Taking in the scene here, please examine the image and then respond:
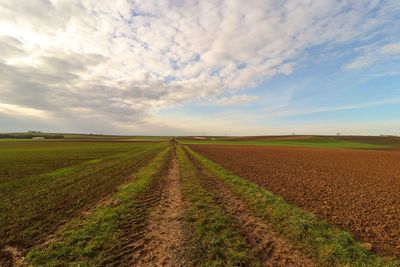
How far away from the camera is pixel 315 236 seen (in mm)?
6090

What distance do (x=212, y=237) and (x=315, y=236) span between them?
10.5ft

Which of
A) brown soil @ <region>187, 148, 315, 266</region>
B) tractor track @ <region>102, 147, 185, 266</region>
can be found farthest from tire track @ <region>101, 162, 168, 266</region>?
brown soil @ <region>187, 148, 315, 266</region>

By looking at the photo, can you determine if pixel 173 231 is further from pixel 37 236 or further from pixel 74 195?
pixel 74 195

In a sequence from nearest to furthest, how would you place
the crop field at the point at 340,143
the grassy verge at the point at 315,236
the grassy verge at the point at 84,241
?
the grassy verge at the point at 84,241, the grassy verge at the point at 315,236, the crop field at the point at 340,143

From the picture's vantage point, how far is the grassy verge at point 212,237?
482 centimetres

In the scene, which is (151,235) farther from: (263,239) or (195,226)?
(263,239)

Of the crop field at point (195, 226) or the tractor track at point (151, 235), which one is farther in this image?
the crop field at point (195, 226)

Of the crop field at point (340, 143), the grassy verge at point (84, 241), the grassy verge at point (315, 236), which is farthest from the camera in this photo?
the crop field at point (340, 143)

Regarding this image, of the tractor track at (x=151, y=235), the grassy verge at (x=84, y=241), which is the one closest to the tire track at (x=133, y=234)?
the tractor track at (x=151, y=235)

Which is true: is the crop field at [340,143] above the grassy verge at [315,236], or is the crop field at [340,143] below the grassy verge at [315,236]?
above

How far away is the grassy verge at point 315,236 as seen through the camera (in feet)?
16.2

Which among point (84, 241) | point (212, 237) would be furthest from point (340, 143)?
point (84, 241)

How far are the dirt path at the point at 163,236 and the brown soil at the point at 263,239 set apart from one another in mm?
2053

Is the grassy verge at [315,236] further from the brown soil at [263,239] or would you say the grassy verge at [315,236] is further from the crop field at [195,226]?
the brown soil at [263,239]
